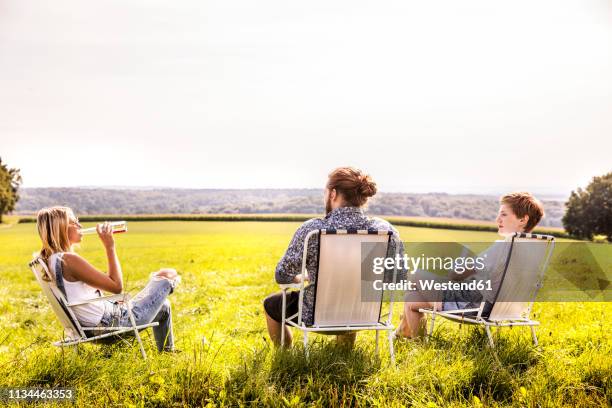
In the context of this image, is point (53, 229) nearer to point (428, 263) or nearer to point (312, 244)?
point (312, 244)

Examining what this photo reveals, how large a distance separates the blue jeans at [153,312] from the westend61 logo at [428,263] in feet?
6.62

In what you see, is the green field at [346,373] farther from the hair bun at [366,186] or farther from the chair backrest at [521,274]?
the hair bun at [366,186]

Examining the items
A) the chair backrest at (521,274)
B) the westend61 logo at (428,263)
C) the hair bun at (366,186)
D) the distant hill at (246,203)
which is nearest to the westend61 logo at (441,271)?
the westend61 logo at (428,263)

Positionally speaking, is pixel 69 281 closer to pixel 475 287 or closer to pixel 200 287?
pixel 475 287

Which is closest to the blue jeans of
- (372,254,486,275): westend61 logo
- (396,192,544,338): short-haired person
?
(372,254,486,275): westend61 logo

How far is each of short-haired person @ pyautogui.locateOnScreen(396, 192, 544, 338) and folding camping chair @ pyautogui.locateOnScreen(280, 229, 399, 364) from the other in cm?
94

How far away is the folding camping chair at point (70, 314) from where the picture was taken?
4.86 m

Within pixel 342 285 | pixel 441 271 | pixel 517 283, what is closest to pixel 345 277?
pixel 342 285

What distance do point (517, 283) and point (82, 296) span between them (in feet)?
12.9

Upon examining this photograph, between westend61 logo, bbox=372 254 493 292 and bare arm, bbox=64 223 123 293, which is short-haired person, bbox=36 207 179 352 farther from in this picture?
westend61 logo, bbox=372 254 493 292

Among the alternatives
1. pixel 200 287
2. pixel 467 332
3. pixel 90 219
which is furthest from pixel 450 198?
pixel 467 332

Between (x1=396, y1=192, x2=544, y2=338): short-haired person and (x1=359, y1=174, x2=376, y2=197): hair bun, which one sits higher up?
(x1=359, y1=174, x2=376, y2=197): hair bun

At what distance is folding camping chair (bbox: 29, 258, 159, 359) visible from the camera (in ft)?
15.9

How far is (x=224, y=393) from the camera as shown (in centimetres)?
431
